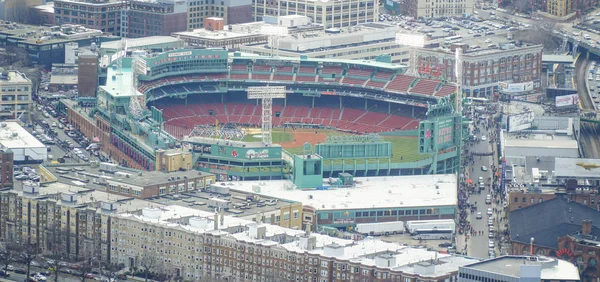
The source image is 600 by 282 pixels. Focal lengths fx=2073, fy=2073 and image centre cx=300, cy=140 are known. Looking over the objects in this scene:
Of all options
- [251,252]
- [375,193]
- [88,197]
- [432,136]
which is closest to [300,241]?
[251,252]

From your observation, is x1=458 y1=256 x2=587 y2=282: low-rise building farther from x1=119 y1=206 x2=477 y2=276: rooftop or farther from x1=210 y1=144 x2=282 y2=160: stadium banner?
x1=210 y1=144 x2=282 y2=160: stadium banner

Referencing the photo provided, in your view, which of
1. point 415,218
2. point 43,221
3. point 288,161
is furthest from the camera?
point 288,161

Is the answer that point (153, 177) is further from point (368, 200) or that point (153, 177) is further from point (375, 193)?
point (375, 193)

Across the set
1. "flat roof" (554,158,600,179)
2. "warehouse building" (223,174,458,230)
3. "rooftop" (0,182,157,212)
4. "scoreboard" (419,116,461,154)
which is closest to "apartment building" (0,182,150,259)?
"rooftop" (0,182,157,212)

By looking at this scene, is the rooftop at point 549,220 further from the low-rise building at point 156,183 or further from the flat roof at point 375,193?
the low-rise building at point 156,183

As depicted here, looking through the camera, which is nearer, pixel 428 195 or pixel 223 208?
pixel 223 208

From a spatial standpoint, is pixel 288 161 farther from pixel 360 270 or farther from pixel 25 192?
pixel 360 270

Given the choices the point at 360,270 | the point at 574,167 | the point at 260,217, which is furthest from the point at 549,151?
the point at 360,270
